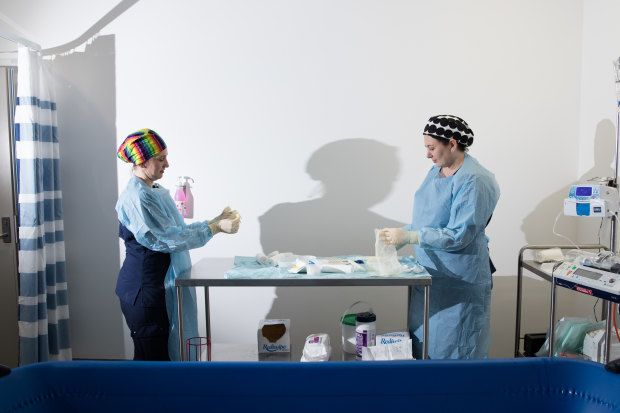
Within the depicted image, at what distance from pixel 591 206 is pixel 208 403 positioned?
2.15 metres

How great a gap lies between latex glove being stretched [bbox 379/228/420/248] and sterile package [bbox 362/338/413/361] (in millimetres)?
482

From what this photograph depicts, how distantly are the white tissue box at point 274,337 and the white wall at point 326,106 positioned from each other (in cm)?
61

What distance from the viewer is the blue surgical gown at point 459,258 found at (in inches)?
86.2

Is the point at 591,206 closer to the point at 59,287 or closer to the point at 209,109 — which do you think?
the point at 209,109

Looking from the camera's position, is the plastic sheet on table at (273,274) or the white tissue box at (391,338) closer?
the plastic sheet on table at (273,274)

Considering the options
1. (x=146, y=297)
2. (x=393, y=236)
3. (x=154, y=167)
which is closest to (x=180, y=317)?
(x=146, y=297)

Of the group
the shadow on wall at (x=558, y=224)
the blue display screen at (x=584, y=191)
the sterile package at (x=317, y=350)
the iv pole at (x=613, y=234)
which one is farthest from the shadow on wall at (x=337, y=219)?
the iv pole at (x=613, y=234)

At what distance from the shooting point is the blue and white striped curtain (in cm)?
267

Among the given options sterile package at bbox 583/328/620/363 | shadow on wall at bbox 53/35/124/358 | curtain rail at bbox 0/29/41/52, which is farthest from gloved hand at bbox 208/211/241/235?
sterile package at bbox 583/328/620/363

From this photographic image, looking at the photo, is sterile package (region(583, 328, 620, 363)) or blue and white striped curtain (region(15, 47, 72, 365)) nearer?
sterile package (region(583, 328, 620, 363))

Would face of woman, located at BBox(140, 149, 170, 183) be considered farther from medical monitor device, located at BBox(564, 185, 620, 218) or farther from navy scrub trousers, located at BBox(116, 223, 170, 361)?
medical monitor device, located at BBox(564, 185, 620, 218)

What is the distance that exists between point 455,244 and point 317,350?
882mm

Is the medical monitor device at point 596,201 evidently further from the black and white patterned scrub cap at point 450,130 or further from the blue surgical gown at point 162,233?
the blue surgical gown at point 162,233

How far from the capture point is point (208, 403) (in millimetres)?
1166
